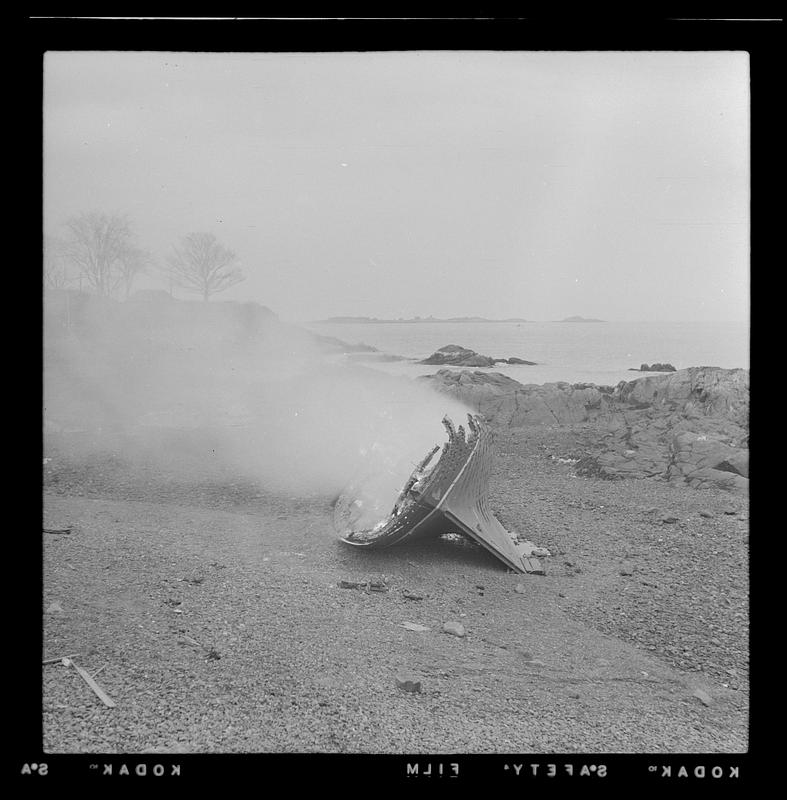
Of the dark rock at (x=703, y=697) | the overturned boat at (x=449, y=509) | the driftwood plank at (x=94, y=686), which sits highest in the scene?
the overturned boat at (x=449, y=509)

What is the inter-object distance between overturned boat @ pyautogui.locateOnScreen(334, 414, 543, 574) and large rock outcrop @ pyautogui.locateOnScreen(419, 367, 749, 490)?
18 centimetres

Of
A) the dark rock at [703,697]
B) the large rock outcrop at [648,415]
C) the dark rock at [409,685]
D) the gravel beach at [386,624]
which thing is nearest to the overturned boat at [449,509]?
the gravel beach at [386,624]

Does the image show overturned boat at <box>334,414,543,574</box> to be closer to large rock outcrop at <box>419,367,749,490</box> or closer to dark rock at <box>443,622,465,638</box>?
large rock outcrop at <box>419,367,749,490</box>

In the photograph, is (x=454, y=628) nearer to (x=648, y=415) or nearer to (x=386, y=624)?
(x=386, y=624)

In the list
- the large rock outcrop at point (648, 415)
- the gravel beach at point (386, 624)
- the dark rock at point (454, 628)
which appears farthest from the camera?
the large rock outcrop at point (648, 415)

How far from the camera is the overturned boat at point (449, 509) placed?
243 cm

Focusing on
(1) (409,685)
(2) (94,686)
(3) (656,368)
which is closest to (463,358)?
(3) (656,368)

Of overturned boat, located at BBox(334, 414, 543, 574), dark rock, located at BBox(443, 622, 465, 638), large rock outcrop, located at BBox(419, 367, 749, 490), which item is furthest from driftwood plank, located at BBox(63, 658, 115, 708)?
large rock outcrop, located at BBox(419, 367, 749, 490)

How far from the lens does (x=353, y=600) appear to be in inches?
89.9

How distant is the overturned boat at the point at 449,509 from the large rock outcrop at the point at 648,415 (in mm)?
180

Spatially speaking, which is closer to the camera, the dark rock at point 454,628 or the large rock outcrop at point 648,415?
the dark rock at point 454,628

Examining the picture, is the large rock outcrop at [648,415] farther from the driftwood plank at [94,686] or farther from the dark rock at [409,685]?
the driftwood plank at [94,686]

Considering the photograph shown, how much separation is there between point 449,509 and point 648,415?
100 centimetres
